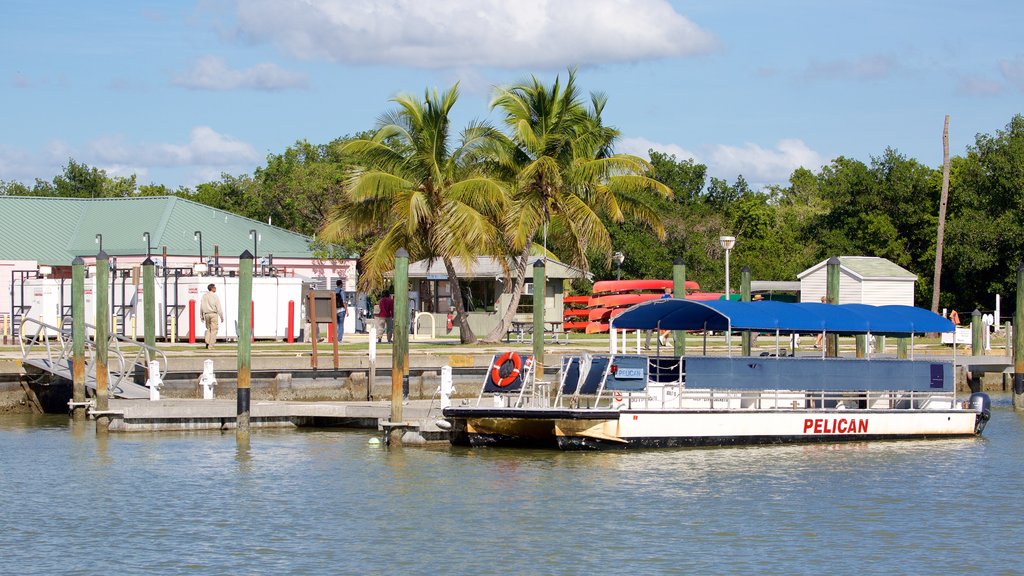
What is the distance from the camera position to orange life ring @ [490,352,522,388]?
2655cm

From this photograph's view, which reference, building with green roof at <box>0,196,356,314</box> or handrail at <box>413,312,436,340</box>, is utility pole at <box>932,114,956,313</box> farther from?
building with green roof at <box>0,196,356,314</box>

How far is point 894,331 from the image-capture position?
28938 millimetres

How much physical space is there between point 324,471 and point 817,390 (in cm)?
999

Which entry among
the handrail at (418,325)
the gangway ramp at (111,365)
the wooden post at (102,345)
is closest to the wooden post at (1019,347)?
the handrail at (418,325)

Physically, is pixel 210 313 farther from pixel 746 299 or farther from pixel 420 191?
pixel 746 299

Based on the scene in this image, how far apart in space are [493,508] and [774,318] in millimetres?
8989

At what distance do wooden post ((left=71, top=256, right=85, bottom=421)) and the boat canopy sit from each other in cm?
1118

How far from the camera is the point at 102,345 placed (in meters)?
28.7

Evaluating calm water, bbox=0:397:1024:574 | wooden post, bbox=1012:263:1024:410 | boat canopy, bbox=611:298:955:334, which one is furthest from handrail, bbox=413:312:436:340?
wooden post, bbox=1012:263:1024:410

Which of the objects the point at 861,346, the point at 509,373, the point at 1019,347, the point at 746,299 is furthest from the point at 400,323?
the point at 1019,347

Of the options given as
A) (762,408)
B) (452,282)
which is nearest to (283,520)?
(762,408)

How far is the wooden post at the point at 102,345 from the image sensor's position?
1102 inches

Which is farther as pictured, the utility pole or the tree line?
the utility pole

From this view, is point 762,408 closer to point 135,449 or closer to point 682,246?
point 135,449
